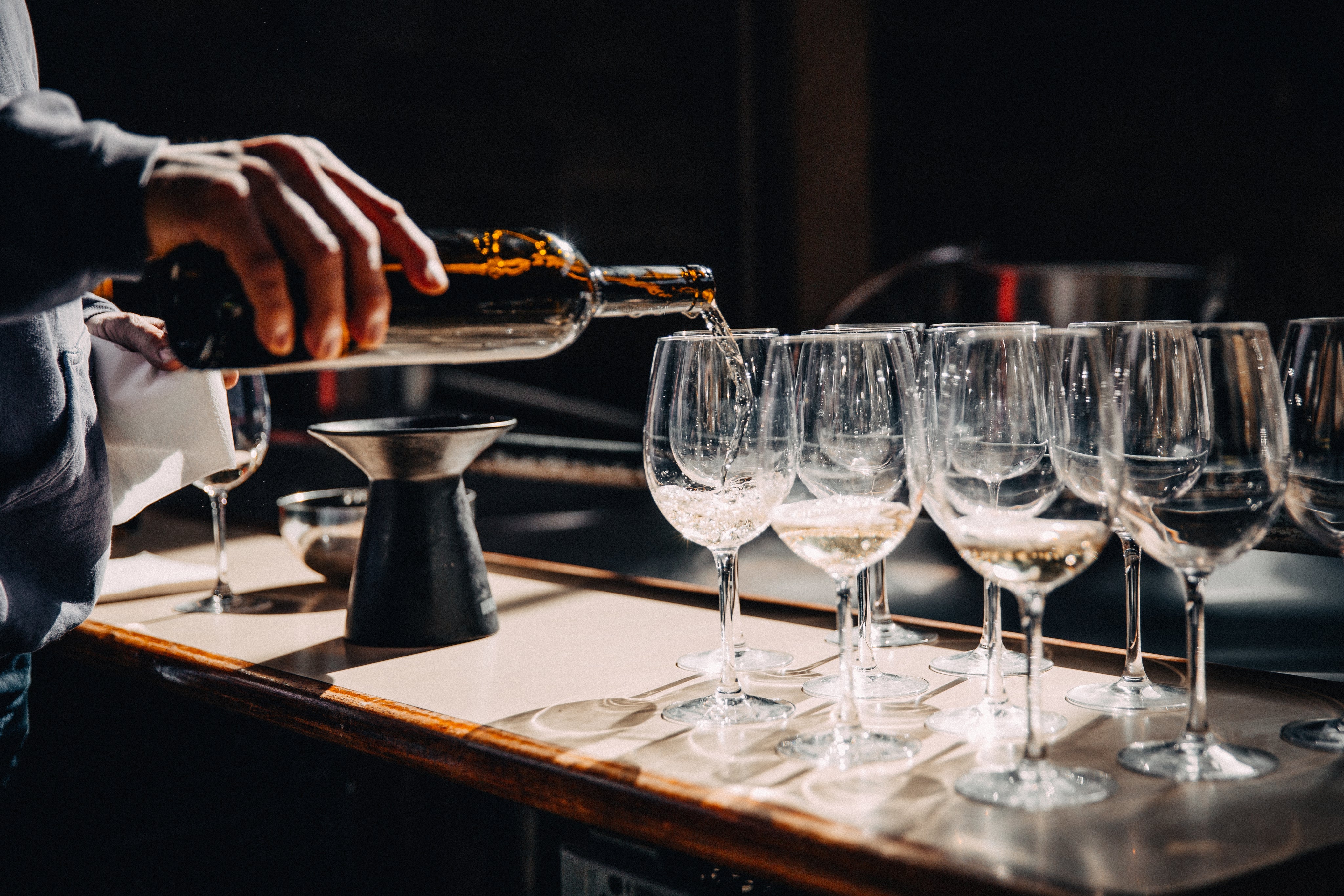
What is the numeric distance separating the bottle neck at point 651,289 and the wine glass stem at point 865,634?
31cm

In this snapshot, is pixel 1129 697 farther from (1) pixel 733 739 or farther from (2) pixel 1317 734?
(1) pixel 733 739

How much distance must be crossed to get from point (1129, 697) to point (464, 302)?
663mm

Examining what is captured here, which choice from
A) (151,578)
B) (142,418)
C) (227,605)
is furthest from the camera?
(151,578)

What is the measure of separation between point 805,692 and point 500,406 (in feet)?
14.8

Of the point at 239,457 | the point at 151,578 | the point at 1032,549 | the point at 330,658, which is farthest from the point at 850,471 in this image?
the point at 151,578

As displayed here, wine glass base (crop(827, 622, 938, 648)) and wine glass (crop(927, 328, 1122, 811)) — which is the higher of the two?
wine glass (crop(927, 328, 1122, 811))

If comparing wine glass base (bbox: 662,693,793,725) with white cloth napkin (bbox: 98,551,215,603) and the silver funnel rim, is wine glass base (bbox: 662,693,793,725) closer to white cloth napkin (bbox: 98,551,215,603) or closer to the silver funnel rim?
the silver funnel rim

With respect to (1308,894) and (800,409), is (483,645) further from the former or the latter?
(1308,894)

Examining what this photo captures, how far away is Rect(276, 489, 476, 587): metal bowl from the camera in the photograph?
1488mm

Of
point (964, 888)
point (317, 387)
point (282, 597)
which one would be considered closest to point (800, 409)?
point (964, 888)

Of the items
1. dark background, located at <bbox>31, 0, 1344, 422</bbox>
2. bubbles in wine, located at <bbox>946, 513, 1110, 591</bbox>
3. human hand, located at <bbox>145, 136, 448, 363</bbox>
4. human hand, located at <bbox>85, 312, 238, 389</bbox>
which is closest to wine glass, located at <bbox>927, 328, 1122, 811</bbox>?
bubbles in wine, located at <bbox>946, 513, 1110, 591</bbox>

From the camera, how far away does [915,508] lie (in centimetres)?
94

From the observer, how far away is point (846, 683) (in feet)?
2.92

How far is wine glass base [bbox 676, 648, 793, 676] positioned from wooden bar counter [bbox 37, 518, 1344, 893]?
0.02 m
